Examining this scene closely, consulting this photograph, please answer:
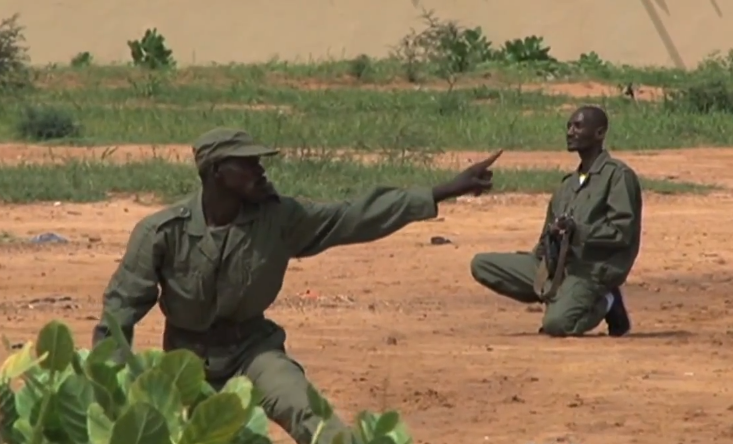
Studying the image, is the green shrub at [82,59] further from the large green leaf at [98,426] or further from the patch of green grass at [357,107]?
the large green leaf at [98,426]

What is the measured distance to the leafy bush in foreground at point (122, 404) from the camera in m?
3.00

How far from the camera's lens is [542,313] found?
1073 centimetres

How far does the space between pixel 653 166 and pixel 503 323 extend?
805 centimetres

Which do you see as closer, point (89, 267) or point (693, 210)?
point (89, 267)

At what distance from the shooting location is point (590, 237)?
9.35 meters

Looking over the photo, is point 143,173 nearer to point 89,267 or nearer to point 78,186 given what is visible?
point 78,186

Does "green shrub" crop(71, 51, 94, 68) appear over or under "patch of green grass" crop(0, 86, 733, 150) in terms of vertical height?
over

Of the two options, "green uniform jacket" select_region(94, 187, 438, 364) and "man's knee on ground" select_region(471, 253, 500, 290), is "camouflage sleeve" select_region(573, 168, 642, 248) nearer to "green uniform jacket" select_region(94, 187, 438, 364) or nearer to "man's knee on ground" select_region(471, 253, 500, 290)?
"man's knee on ground" select_region(471, 253, 500, 290)

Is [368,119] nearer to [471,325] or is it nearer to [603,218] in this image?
[471,325]

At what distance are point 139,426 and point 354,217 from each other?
121 inches

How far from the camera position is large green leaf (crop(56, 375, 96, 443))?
10.2 feet

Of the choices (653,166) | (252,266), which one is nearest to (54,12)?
(653,166)

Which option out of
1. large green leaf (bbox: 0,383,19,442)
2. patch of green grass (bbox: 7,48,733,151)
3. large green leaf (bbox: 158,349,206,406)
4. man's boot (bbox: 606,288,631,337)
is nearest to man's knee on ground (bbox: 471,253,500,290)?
man's boot (bbox: 606,288,631,337)

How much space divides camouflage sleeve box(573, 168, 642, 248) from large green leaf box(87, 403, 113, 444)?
21.2ft
